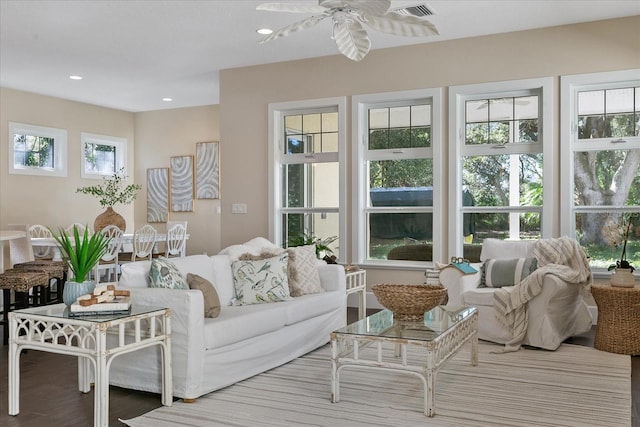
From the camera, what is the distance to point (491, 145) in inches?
236

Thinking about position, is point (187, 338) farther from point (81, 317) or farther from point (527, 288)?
point (527, 288)

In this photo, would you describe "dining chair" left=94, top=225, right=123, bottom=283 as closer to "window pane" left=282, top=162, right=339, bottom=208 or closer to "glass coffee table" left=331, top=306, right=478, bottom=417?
"window pane" left=282, top=162, right=339, bottom=208

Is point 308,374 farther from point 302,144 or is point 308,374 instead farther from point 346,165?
point 302,144

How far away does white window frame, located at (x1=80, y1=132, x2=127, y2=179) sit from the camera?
9.35m

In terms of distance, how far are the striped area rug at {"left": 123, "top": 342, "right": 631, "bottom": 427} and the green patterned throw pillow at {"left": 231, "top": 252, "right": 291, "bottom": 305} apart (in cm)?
51

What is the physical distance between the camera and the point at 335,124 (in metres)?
6.76

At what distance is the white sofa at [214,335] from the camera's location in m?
3.21

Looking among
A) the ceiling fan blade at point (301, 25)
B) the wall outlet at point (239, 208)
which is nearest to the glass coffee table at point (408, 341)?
the ceiling fan blade at point (301, 25)

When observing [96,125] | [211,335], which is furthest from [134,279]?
[96,125]

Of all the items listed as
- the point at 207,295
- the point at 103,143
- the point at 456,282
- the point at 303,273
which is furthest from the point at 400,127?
the point at 103,143

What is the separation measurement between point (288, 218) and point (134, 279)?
11.7 ft

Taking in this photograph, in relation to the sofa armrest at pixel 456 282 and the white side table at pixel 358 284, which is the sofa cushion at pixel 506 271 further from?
the white side table at pixel 358 284

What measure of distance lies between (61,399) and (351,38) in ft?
9.03

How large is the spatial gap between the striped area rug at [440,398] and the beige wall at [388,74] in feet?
7.07
